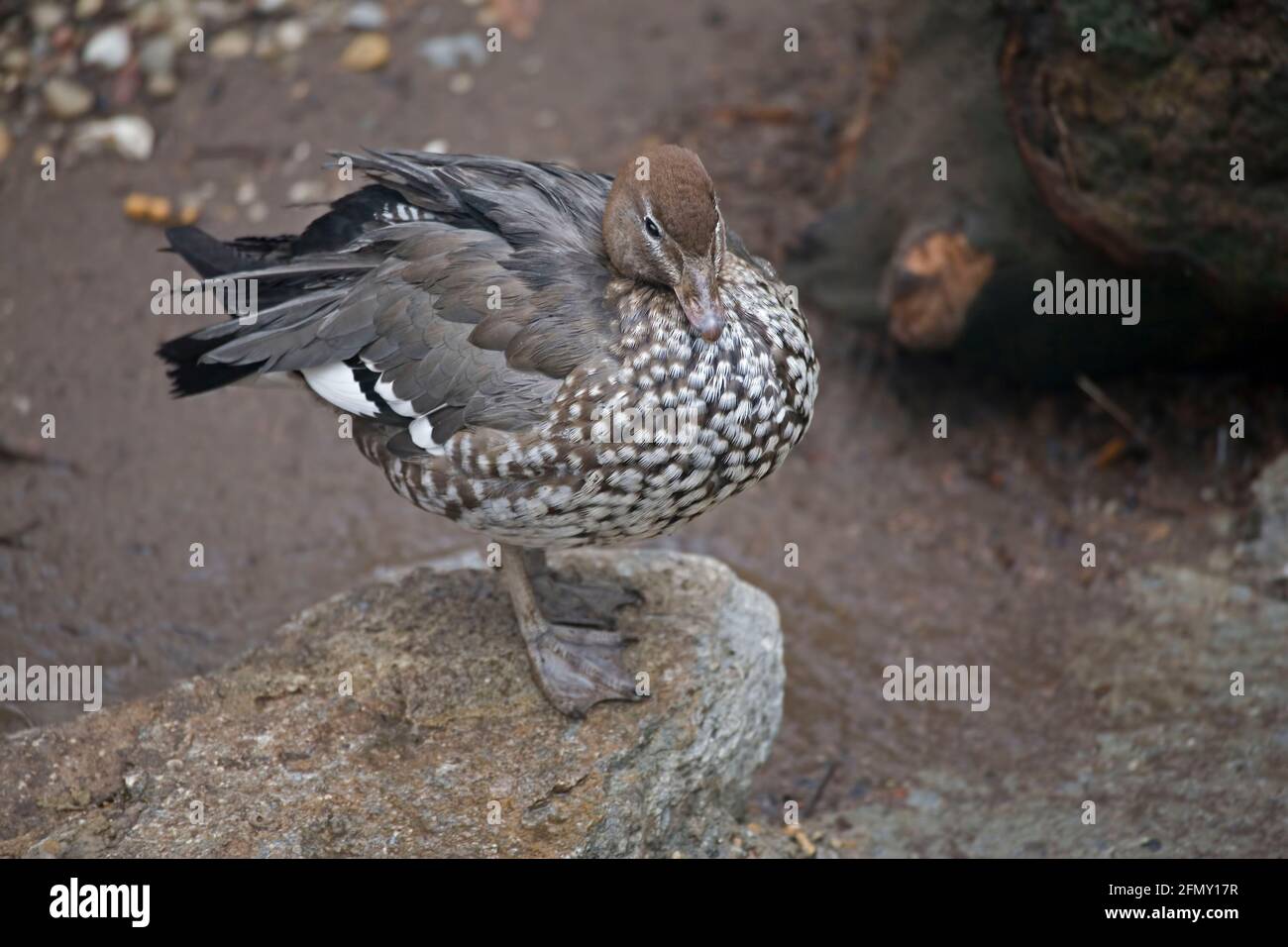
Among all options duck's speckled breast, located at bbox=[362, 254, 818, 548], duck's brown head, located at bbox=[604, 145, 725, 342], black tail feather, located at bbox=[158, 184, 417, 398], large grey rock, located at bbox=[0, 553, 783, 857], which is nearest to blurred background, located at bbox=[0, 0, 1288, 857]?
large grey rock, located at bbox=[0, 553, 783, 857]

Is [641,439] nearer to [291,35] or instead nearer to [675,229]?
[675,229]

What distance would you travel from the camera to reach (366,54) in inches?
338

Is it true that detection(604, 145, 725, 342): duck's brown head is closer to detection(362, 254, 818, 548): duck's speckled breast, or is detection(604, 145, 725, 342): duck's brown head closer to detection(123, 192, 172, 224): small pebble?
detection(362, 254, 818, 548): duck's speckled breast

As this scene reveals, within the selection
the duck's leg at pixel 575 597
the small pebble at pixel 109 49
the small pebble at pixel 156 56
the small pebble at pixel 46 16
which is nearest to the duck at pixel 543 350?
the duck's leg at pixel 575 597

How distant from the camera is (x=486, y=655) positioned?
4.57 meters

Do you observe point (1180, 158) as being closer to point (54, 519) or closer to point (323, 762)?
point (323, 762)

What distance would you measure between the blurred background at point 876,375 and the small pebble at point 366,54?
0.09 feet

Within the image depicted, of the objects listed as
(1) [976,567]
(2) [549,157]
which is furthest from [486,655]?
(2) [549,157]

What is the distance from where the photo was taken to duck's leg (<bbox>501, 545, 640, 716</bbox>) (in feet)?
14.2

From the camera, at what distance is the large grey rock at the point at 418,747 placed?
3.89m

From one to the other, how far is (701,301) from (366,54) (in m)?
5.44

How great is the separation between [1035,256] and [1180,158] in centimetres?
80

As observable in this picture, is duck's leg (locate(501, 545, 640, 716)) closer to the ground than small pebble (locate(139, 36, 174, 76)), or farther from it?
closer to the ground

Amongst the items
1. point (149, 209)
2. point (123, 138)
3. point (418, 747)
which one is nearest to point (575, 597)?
point (418, 747)
